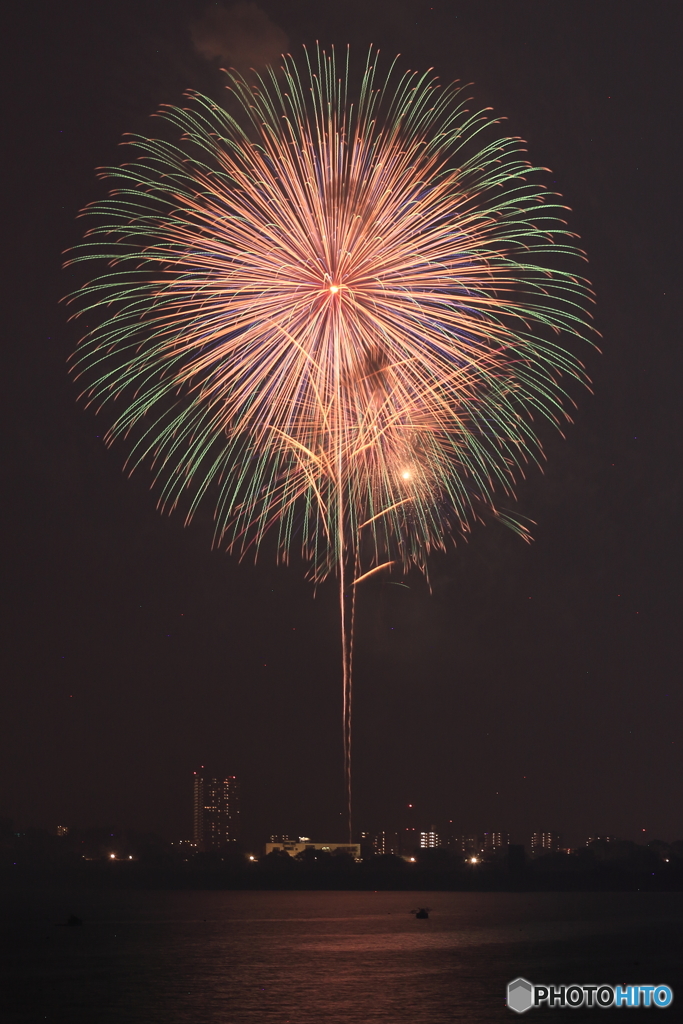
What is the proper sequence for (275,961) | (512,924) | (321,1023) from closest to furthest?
1. (321,1023)
2. (275,961)
3. (512,924)

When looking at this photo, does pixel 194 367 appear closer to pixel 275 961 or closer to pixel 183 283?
pixel 183 283

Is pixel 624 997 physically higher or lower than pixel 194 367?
lower

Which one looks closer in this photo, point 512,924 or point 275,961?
point 275,961

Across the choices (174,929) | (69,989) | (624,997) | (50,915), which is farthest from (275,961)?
(50,915)

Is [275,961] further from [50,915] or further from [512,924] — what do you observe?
[50,915]

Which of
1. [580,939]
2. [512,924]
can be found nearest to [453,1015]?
[580,939]

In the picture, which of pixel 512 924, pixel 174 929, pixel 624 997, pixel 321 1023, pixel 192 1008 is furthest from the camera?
pixel 512 924
